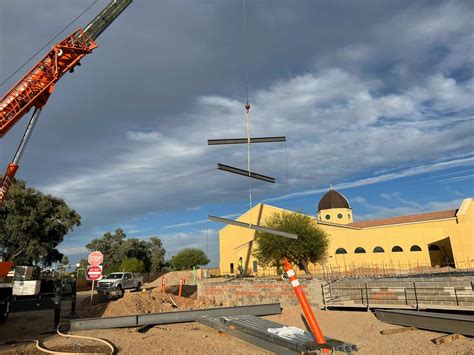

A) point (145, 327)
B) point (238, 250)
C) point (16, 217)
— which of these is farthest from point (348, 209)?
point (145, 327)

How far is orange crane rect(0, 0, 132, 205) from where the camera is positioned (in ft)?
46.8

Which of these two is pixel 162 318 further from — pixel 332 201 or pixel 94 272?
pixel 332 201

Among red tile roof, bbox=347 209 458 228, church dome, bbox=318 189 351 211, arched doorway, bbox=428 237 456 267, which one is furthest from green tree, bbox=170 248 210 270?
arched doorway, bbox=428 237 456 267

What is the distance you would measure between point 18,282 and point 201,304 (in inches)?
395

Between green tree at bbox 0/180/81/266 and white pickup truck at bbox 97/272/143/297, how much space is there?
16316mm

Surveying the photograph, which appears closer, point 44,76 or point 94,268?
point 44,76

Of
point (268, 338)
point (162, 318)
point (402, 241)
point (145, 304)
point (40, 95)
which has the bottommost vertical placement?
point (268, 338)

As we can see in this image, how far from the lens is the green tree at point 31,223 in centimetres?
3844

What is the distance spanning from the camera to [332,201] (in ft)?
197

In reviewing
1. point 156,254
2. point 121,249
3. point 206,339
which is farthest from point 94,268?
point 156,254

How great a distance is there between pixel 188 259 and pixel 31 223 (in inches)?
1971

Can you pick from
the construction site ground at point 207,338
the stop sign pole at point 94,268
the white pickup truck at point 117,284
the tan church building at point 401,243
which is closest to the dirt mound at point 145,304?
the stop sign pole at point 94,268

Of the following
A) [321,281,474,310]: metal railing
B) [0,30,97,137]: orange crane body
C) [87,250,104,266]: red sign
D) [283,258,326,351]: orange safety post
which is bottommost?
[321,281,474,310]: metal railing

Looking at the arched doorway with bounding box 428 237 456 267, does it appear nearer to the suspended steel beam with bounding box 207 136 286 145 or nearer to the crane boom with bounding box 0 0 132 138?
the suspended steel beam with bounding box 207 136 286 145
